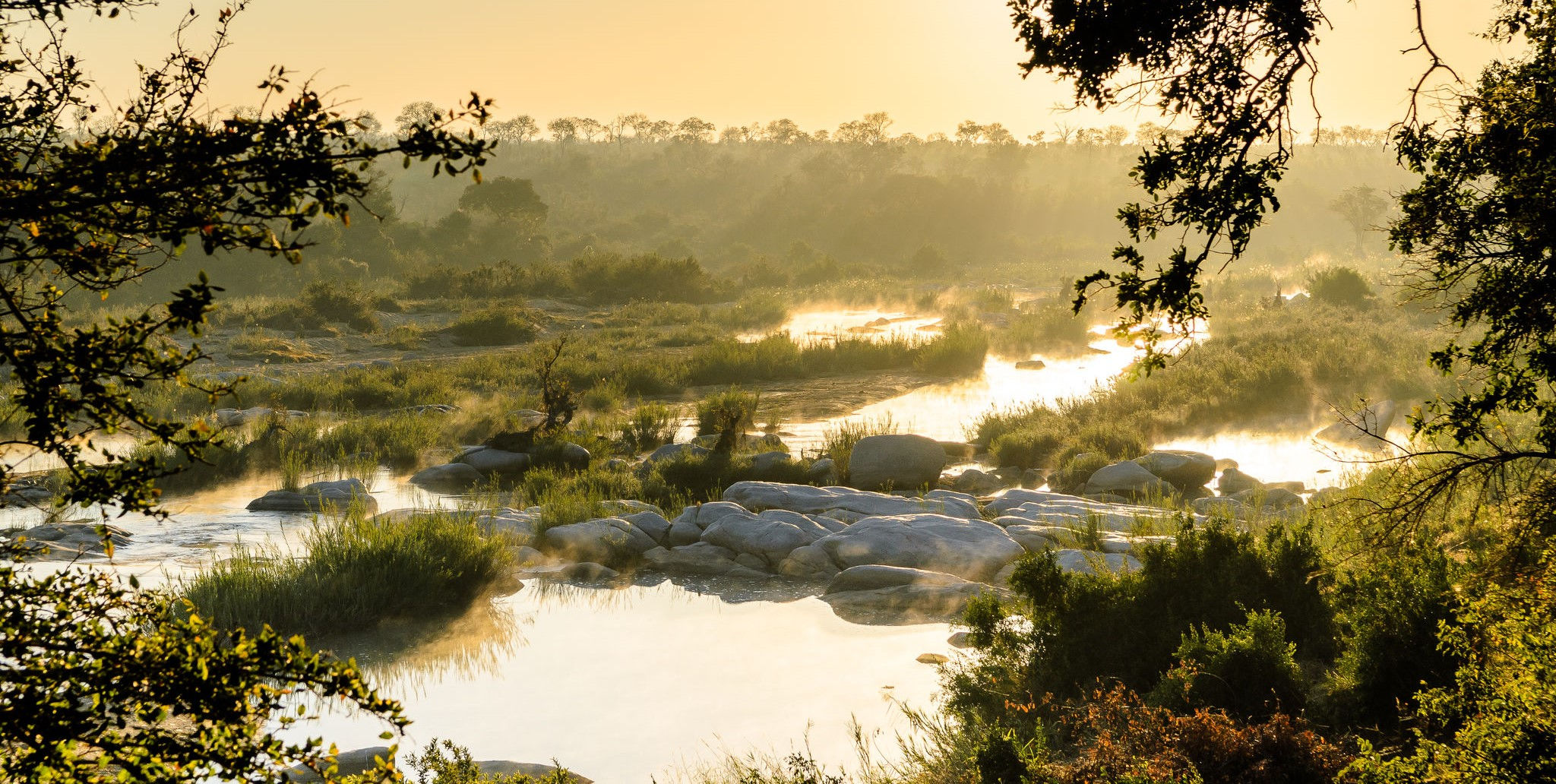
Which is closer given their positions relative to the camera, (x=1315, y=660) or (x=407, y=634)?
(x=1315, y=660)

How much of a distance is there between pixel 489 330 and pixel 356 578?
1863 centimetres

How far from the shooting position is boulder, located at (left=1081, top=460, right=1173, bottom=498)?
11.8 metres

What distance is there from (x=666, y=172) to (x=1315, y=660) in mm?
83738

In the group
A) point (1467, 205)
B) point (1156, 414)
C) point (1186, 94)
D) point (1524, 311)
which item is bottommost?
point (1156, 414)

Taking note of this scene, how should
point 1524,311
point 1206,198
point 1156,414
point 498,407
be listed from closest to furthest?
point 1206,198 < point 1524,311 < point 1156,414 < point 498,407

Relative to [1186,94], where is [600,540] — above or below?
below

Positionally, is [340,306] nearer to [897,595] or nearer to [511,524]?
[511,524]

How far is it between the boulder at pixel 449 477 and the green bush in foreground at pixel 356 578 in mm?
3529

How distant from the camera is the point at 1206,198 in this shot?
4305 mm

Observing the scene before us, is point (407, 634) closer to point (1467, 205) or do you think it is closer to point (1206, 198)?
point (1206, 198)

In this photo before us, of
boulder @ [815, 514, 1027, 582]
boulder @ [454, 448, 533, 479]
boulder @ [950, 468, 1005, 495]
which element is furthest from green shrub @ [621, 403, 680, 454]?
boulder @ [815, 514, 1027, 582]

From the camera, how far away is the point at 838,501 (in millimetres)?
10883

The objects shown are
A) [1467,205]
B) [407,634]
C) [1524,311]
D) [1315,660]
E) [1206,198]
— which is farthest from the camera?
[407,634]

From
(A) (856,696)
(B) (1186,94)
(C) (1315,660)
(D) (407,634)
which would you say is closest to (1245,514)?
(C) (1315,660)
